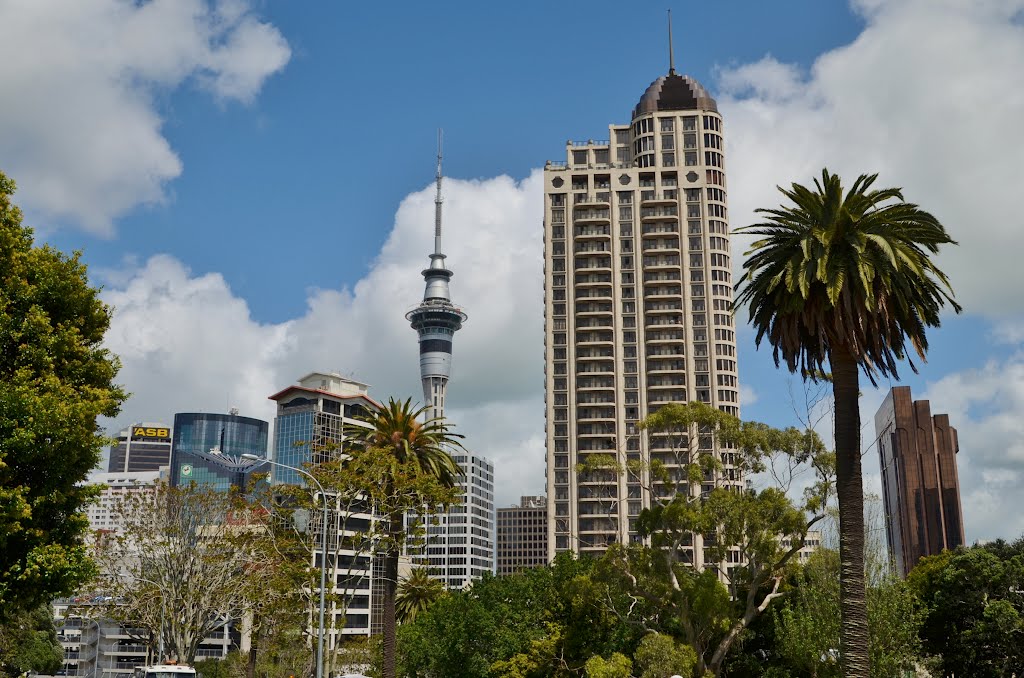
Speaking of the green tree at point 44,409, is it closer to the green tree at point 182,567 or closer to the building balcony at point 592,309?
the green tree at point 182,567

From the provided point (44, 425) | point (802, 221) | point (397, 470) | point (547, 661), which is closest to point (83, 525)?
point (44, 425)

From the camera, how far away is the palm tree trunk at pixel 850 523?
2689 cm

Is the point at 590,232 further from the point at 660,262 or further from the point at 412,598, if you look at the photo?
the point at 412,598

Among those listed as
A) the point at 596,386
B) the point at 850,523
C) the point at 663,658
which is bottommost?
the point at 663,658

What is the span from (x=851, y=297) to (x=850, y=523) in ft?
21.7

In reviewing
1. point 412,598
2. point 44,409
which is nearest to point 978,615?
point 44,409

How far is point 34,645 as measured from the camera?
311ft

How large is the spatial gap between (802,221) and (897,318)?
13.6ft

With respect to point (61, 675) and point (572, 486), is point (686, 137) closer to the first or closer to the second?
point (572, 486)

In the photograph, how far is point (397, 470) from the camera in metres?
51.0

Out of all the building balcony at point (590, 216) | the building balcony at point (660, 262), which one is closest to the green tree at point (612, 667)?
the building balcony at point (660, 262)

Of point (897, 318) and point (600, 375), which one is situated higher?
point (600, 375)

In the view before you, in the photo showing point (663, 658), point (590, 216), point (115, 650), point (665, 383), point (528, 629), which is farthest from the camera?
point (115, 650)

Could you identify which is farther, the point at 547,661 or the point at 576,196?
the point at 576,196
